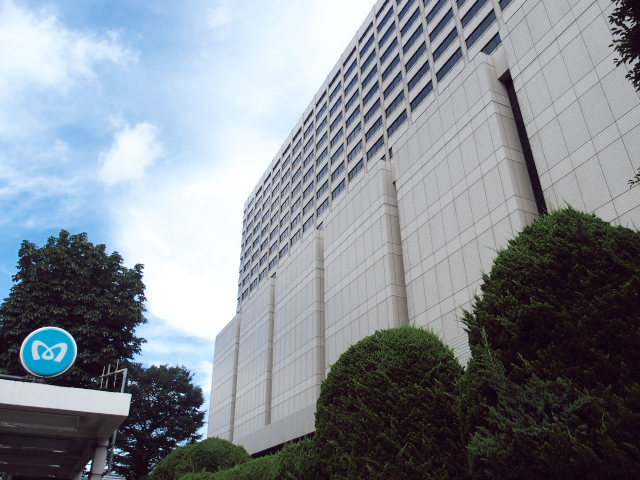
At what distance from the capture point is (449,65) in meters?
40.4

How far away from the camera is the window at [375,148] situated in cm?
4752

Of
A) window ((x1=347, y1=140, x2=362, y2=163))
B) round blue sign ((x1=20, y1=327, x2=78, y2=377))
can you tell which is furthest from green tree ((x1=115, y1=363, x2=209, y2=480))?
round blue sign ((x1=20, y1=327, x2=78, y2=377))

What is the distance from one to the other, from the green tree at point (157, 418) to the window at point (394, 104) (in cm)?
3625

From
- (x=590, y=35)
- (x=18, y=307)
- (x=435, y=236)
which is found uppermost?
(x=590, y=35)

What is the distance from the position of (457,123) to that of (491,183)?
Answer: 575 centimetres

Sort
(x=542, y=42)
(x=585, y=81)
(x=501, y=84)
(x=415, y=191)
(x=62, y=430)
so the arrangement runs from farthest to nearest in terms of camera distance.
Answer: (x=415, y=191) < (x=501, y=84) < (x=542, y=42) < (x=585, y=81) < (x=62, y=430)

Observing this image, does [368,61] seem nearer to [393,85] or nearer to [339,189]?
[393,85]

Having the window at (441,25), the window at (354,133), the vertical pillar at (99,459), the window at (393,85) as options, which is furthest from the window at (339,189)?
the vertical pillar at (99,459)

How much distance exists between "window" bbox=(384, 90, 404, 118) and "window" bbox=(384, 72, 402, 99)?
58.8 inches

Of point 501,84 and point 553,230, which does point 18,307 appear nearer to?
→ point 553,230

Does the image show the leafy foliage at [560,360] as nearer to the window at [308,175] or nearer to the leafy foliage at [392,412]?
the leafy foliage at [392,412]

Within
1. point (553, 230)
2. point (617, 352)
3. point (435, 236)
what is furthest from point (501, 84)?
point (617, 352)

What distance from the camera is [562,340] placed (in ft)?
24.0

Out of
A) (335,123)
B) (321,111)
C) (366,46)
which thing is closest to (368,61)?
(366,46)
